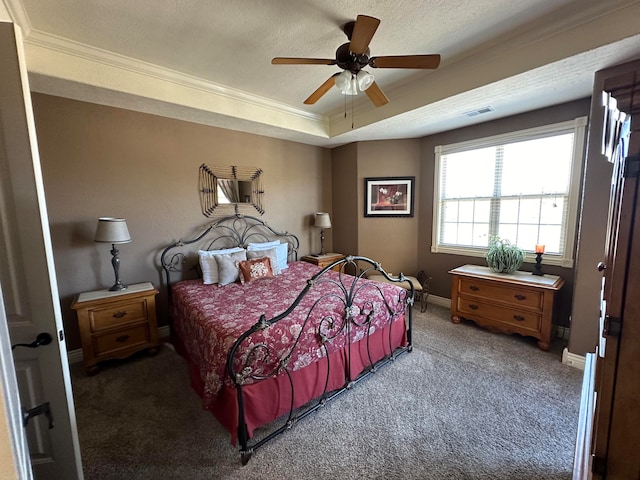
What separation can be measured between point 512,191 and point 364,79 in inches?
103

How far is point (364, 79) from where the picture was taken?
216cm

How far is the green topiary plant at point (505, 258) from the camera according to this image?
3.21 meters

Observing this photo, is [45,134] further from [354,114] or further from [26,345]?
[354,114]

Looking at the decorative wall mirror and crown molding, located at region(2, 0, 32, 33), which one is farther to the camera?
the decorative wall mirror

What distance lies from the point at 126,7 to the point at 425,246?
4.34 metres

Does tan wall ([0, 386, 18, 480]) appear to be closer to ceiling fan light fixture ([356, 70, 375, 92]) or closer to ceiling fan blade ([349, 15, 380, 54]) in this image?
ceiling fan blade ([349, 15, 380, 54])

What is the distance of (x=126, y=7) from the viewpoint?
1.91 meters

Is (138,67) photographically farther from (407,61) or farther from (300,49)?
(407,61)

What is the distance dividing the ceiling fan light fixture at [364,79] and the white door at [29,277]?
1927mm

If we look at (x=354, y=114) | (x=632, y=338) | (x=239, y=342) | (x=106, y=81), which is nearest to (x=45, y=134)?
(x=106, y=81)

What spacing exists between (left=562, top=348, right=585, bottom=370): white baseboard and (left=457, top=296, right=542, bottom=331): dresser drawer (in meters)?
0.32

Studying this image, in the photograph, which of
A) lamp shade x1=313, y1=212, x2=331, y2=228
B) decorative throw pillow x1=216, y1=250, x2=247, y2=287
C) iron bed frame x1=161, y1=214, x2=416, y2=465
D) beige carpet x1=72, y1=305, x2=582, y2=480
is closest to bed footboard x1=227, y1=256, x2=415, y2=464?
iron bed frame x1=161, y1=214, x2=416, y2=465

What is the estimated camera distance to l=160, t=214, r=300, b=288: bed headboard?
3.37 m

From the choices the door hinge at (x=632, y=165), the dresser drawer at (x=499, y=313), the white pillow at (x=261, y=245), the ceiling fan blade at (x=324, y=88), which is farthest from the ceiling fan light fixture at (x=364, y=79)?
the dresser drawer at (x=499, y=313)
